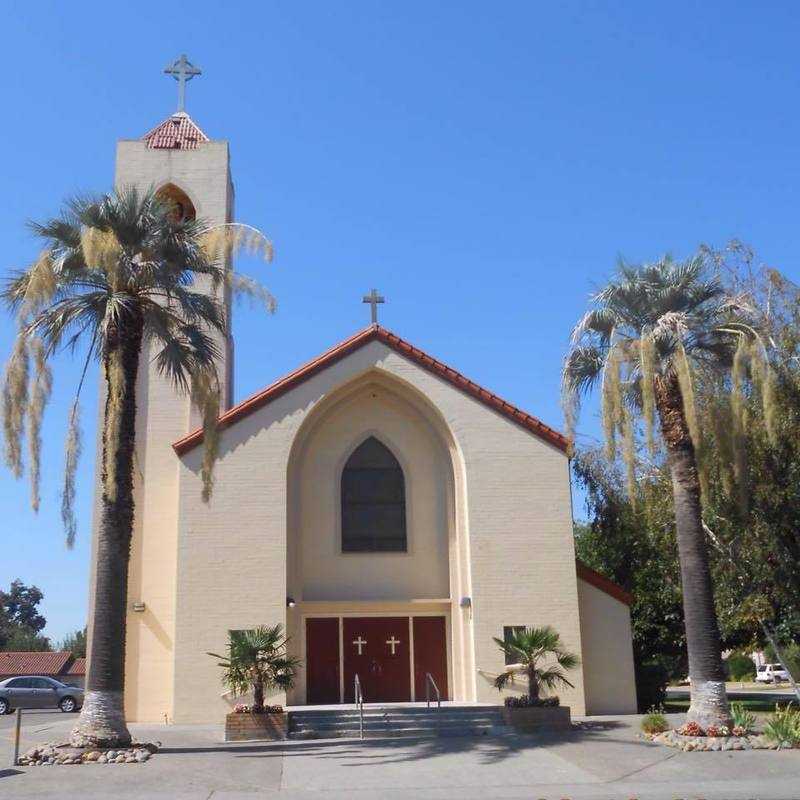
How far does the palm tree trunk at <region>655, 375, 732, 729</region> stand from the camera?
17.5 m

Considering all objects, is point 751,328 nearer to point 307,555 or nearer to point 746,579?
point 746,579

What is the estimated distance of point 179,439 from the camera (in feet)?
81.5

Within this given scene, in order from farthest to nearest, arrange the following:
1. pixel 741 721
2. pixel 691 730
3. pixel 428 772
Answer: pixel 741 721 < pixel 691 730 < pixel 428 772

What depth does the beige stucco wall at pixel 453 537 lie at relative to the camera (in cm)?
2155

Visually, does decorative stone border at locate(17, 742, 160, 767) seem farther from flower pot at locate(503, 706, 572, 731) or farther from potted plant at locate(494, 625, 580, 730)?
potted plant at locate(494, 625, 580, 730)

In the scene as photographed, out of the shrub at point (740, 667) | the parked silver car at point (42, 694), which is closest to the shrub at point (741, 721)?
the parked silver car at point (42, 694)

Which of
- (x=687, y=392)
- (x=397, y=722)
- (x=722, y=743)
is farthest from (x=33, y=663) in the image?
(x=687, y=392)

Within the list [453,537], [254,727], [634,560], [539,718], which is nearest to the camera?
[254,727]

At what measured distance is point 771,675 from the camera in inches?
2325

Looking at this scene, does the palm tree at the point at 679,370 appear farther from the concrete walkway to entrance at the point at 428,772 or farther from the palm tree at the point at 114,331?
the palm tree at the point at 114,331

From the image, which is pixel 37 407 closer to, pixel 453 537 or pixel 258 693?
pixel 258 693

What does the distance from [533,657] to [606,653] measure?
4.41m

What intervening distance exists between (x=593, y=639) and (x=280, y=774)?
10667mm

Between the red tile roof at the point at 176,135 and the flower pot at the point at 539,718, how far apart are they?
57.6 feet
